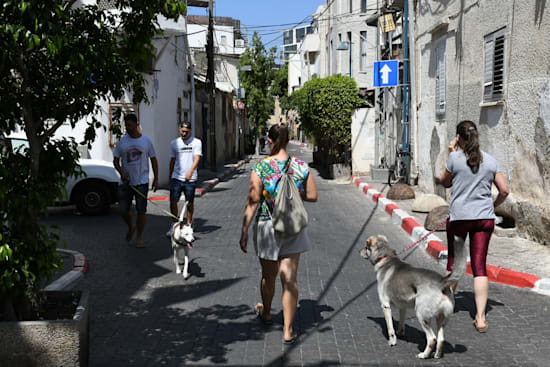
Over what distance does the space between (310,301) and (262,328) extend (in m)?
1.02

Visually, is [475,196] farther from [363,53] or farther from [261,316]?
[363,53]

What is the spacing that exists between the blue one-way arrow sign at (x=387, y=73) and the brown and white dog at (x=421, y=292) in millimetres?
12623

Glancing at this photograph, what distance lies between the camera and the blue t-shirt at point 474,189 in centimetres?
537

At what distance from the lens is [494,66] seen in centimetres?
1052

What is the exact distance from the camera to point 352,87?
70.8 feet

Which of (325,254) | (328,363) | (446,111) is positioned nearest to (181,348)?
(328,363)

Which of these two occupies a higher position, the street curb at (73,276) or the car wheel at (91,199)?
the car wheel at (91,199)

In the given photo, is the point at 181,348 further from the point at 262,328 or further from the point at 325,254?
the point at 325,254

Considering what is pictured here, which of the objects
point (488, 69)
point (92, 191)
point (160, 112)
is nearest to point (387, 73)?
point (488, 69)

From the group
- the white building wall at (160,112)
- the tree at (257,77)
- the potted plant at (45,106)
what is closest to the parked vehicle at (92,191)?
the white building wall at (160,112)

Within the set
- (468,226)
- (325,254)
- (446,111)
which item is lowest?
(325,254)

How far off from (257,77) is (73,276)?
40.5 m

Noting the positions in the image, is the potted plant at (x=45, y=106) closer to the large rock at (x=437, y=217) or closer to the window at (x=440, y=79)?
the large rock at (x=437, y=217)

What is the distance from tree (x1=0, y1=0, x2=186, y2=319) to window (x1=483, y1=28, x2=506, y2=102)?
24.1 ft
